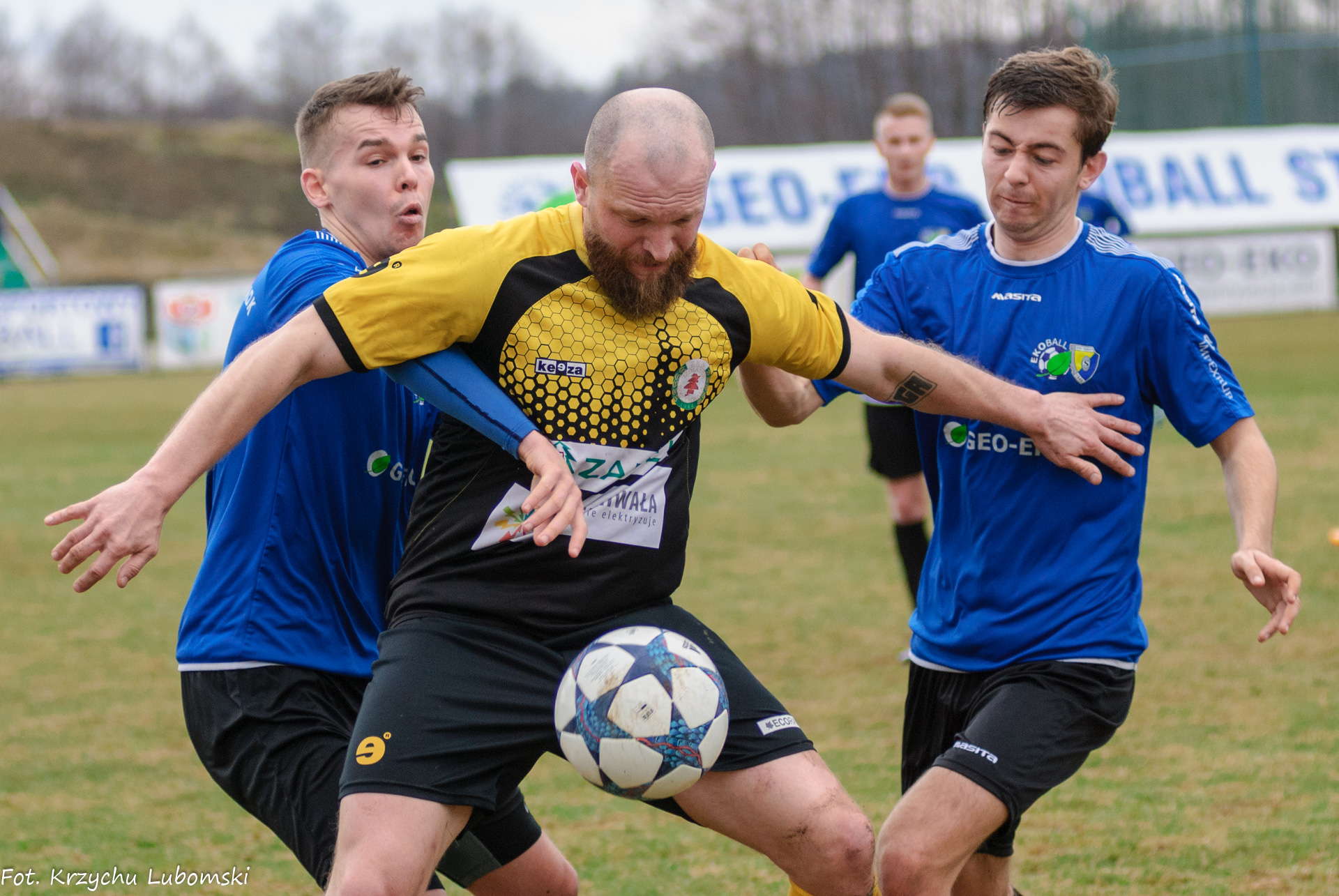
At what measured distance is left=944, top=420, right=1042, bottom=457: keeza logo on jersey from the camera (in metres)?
3.68

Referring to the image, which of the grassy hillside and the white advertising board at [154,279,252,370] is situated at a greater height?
the grassy hillside

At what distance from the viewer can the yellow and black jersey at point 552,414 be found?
317 centimetres

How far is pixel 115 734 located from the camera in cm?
642

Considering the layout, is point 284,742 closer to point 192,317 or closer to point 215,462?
point 215,462

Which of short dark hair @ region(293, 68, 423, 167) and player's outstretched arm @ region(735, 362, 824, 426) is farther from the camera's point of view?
short dark hair @ region(293, 68, 423, 167)

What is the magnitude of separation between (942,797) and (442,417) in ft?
4.89

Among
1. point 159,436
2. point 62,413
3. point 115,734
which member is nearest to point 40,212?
point 62,413

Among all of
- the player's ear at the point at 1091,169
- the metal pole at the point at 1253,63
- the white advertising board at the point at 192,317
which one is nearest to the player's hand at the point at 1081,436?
the player's ear at the point at 1091,169

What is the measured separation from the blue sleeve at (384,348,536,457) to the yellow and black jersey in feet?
0.16

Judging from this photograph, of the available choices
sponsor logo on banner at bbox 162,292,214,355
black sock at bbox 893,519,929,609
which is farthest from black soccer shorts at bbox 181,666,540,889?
sponsor logo on banner at bbox 162,292,214,355

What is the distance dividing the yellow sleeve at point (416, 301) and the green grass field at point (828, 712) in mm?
2249

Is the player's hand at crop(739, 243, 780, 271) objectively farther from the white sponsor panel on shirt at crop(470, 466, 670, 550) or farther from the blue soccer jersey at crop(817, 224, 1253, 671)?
the white sponsor panel on shirt at crop(470, 466, 670, 550)

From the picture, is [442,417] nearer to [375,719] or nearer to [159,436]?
[375,719]

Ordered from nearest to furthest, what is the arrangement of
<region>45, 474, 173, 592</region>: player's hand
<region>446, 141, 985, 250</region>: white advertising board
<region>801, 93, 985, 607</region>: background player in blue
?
<region>45, 474, 173, 592</region>: player's hand < <region>801, 93, 985, 607</region>: background player in blue < <region>446, 141, 985, 250</region>: white advertising board
